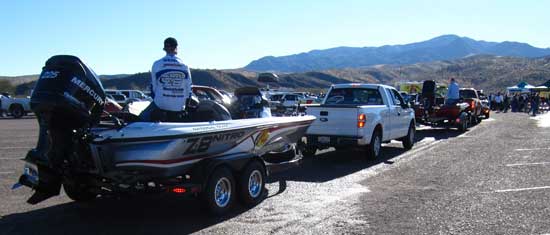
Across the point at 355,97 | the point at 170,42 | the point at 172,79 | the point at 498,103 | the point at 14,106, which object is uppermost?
the point at 170,42

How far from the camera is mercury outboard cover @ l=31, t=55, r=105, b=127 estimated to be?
5875 mm

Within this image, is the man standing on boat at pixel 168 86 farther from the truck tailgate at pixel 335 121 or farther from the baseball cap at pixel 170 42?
the truck tailgate at pixel 335 121

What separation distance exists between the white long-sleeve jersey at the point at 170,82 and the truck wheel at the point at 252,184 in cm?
129

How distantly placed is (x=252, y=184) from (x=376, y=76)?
500 feet

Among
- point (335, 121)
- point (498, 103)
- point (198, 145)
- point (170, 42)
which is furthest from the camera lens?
point (498, 103)

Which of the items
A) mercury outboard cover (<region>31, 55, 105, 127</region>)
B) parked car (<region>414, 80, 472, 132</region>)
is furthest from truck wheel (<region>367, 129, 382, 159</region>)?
parked car (<region>414, 80, 472, 132</region>)

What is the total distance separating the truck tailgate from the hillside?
81.7m

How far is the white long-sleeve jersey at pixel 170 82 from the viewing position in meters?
6.79

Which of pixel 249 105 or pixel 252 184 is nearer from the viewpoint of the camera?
pixel 252 184

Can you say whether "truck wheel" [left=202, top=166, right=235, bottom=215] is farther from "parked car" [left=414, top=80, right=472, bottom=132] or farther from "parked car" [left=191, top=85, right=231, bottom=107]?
"parked car" [left=414, top=80, right=472, bottom=132]

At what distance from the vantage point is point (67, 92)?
5918 mm

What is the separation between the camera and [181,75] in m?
6.91

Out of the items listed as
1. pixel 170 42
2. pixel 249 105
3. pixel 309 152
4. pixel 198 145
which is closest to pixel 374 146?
pixel 309 152

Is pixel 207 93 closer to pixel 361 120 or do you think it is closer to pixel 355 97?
pixel 361 120
